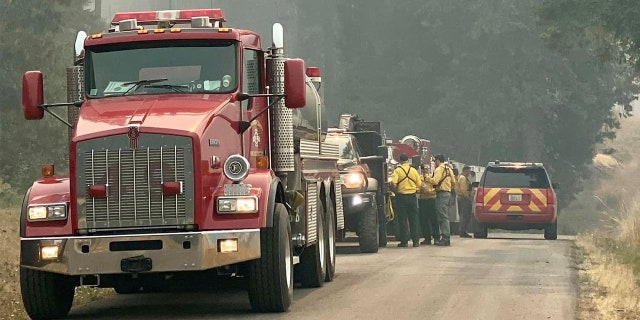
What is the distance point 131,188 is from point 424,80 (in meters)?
56.4

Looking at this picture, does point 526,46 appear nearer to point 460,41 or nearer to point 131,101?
point 460,41

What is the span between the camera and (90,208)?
1282 centimetres

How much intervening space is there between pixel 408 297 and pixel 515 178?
19.5 m

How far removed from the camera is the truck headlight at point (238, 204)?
12852 millimetres

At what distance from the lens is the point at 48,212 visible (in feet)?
42.4

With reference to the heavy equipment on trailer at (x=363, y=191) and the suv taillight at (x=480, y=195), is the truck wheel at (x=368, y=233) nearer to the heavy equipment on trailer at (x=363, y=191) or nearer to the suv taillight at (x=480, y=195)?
the heavy equipment on trailer at (x=363, y=191)

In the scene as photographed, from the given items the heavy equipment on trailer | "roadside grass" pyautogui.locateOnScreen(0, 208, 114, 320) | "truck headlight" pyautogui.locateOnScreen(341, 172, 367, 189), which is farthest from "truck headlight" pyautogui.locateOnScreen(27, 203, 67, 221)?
"truck headlight" pyautogui.locateOnScreen(341, 172, 367, 189)

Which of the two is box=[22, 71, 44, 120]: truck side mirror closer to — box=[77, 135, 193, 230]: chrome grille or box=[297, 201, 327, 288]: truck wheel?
box=[77, 135, 193, 230]: chrome grille

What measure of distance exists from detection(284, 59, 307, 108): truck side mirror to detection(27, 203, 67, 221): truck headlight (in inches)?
98.8

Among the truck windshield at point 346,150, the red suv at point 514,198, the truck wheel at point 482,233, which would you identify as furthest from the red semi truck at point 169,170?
the truck wheel at point 482,233

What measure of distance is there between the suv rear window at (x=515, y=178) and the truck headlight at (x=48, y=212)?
868 inches

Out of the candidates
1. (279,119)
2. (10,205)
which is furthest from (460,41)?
(279,119)

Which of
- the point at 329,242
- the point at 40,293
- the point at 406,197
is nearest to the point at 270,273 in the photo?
the point at 40,293

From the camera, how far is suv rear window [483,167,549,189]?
112 ft
